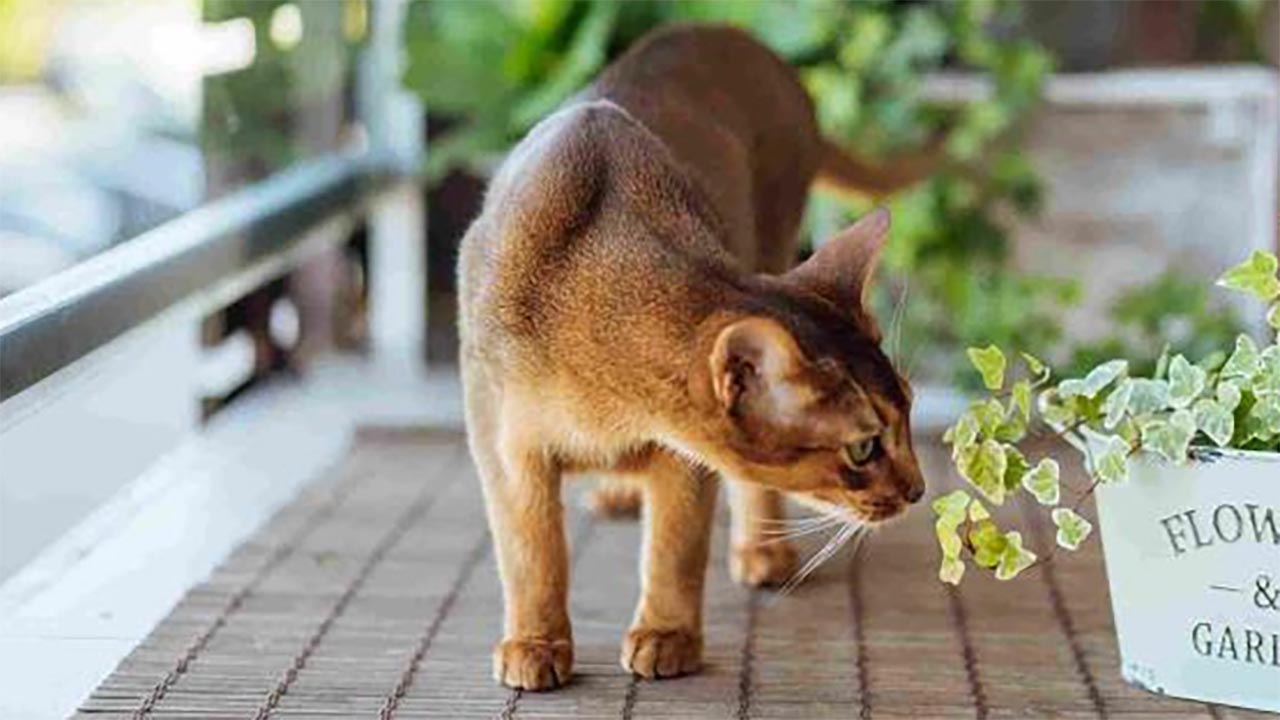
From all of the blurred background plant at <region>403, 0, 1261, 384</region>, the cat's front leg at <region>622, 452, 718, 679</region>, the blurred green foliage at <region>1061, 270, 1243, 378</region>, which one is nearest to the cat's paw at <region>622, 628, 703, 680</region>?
the cat's front leg at <region>622, 452, 718, 679</region>

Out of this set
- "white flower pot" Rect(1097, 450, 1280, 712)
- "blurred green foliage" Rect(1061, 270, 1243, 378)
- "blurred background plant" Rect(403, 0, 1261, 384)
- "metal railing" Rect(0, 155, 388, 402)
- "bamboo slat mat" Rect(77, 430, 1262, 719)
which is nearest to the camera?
"white flower pot" Rect(1097, 450, 1280, 712)

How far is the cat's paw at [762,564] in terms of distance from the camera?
245 centimetres

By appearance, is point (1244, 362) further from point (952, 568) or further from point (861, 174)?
point (861, 174)

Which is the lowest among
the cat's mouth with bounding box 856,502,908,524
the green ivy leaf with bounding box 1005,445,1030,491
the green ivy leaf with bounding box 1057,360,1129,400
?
the cat's mouth with bounding box 856,502,908,524

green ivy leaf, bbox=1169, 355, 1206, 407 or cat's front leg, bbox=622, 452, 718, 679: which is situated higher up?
green ivy leaf, bbox=1169, 355, 1206, 407

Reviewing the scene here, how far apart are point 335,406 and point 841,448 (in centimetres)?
152

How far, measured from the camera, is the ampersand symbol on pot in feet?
6.36

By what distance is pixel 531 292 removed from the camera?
2033 mm

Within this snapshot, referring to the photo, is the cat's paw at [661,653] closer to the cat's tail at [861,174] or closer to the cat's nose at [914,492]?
the cat's nose at [914,492]

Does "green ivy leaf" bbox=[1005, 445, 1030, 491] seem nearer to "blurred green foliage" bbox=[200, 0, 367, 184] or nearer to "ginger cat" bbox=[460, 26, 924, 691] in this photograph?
"ginger cat" bbox=[460, 26, 924, 691]

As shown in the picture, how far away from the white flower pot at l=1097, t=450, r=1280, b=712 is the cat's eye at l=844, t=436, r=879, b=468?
233mm

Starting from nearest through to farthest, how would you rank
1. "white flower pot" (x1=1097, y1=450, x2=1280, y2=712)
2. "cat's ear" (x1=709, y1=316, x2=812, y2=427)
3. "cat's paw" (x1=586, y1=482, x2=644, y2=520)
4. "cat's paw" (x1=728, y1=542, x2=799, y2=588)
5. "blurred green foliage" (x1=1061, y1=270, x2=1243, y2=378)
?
"cat's ear" (x1=709, y1=316, x2=812, y2=427) < "white flower pot" (x1=1097, y1=450, x2=1280, y2=712) < "cat's paw" (x1=728, y1=542, x2=799, y2=588) < "cat's paw" (x1=586, y1=482, x2=644, y2=520) < "blurred green foliage" (x1=1061, y1=270, x2=1243, y2=378)

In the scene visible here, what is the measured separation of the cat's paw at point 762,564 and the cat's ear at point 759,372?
58 cm

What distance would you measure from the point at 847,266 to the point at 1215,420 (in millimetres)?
313
